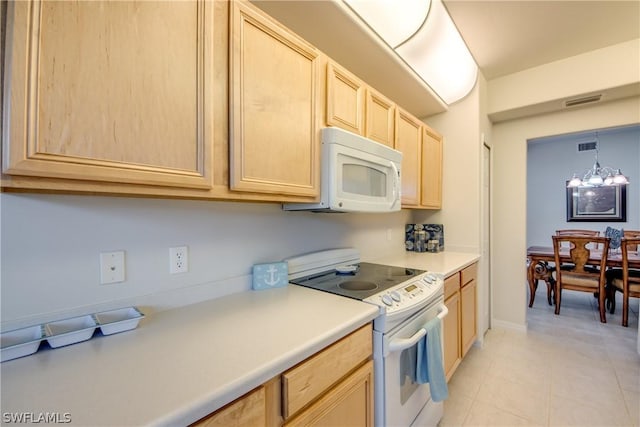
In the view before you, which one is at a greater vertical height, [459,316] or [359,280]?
[359,280]

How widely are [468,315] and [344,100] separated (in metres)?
1.96

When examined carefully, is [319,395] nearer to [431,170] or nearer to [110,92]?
[110,92]

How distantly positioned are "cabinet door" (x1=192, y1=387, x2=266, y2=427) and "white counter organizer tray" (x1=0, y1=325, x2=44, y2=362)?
53cm

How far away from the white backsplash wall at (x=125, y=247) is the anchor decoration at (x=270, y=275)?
44 mm

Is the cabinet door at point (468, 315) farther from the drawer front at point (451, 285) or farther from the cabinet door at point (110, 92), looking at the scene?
the cabinet door at point (110, 92)

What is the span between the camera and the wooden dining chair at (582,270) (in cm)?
296

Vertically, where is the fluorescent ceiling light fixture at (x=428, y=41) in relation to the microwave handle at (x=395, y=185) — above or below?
above

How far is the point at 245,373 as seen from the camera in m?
0.64

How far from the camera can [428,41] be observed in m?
1.85

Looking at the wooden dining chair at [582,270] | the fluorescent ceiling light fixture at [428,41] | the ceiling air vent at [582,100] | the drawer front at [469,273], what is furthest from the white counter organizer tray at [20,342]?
the wooden dining chair at [582,270]

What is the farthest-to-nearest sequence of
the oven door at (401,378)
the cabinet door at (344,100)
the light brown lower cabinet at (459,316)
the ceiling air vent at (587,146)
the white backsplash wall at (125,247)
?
1. the ceiling air vent at (587,146)
2. the light brown lower cabinet at (459,316)
3. the cabinet door at (344,100)
4. the oven door at (401,378)
5. the white backsplash wall at (125,247)

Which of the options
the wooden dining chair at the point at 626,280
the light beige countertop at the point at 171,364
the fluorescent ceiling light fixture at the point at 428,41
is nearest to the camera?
the light beige countertop at the point at 171,364

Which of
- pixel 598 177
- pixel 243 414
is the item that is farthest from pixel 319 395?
pixel 598 177

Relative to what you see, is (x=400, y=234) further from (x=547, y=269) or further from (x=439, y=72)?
(x=547, y=269)
